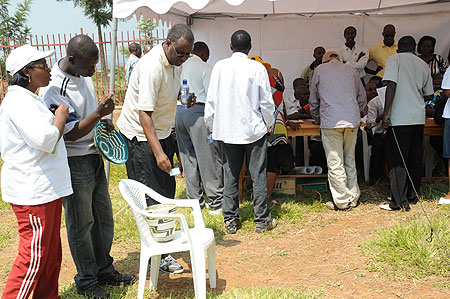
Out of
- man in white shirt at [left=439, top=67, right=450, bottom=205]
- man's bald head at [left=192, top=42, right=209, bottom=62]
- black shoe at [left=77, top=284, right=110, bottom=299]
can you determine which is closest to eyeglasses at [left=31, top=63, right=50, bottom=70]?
black shoe at [left=77, top=284, right=110, bottom=299]

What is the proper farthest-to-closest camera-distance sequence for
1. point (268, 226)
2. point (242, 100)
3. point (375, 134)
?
point (375, 134) → point (268, 226) → point (242, 100)

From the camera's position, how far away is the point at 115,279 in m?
3.43

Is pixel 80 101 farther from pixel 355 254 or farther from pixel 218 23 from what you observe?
pixel 218 23

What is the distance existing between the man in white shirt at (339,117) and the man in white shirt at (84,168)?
2.68 meters

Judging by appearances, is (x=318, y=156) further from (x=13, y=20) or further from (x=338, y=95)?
(x=13, y=20)

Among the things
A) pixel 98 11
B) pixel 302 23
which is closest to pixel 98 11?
pixel 98 11

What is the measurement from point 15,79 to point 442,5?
6.51m

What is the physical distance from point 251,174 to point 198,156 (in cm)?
83

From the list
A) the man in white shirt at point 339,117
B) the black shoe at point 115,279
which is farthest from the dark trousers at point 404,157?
the black shoe at point 115,279

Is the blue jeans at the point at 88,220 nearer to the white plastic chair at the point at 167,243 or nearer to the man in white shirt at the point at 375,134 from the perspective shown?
the white plastic chair at the point at 167,243

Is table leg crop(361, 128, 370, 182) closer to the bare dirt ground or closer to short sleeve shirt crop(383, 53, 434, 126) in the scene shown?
the bare dirt ground

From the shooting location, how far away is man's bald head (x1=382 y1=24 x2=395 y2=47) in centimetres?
684

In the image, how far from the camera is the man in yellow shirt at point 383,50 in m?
6.86

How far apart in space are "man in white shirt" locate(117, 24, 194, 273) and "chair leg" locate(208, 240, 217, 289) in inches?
15.2
